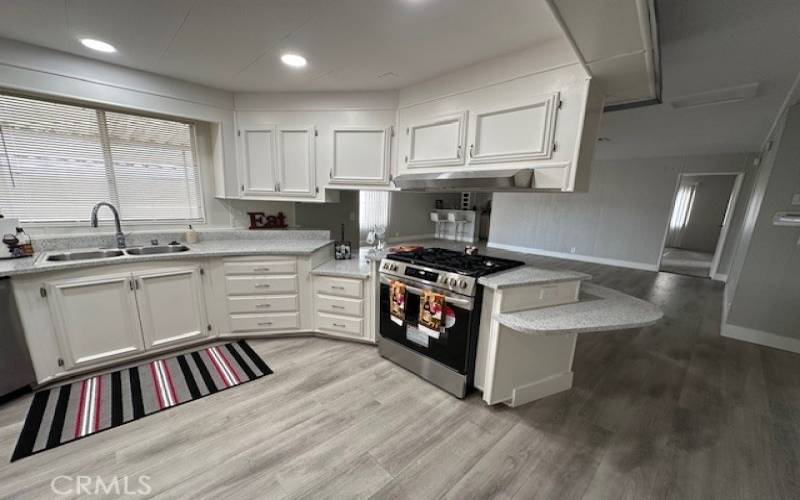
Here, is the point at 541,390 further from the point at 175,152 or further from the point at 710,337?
the point at 175,152

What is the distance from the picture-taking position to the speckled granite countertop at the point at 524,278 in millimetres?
1805

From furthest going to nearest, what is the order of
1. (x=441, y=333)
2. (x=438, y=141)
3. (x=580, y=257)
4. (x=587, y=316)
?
(x=580, y=257), (x=438, y=141), (x=441, y=333), (x=587, y=316)

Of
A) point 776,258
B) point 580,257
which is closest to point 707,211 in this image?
point 580,257

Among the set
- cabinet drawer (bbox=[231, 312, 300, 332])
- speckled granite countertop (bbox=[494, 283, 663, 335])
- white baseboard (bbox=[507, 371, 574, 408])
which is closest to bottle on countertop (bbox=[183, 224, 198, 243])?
cabinet drawer (bbox=[231, 312, 300, 332])

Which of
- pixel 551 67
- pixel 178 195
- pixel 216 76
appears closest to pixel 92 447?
pixel 178 195

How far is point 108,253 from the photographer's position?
2.43 m

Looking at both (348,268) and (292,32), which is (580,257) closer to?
(348,268)

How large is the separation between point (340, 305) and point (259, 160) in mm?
1668

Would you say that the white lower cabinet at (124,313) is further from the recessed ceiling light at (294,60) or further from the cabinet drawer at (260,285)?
the recessed ceiling light at (294,60)

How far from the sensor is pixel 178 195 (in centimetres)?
296

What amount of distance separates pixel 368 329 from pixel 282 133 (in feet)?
6.80

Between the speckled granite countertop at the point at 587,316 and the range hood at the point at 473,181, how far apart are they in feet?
2.63

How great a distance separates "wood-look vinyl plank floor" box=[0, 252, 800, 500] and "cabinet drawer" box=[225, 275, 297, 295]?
1.90 feet

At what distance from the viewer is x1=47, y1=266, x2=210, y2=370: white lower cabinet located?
6.83 feet
